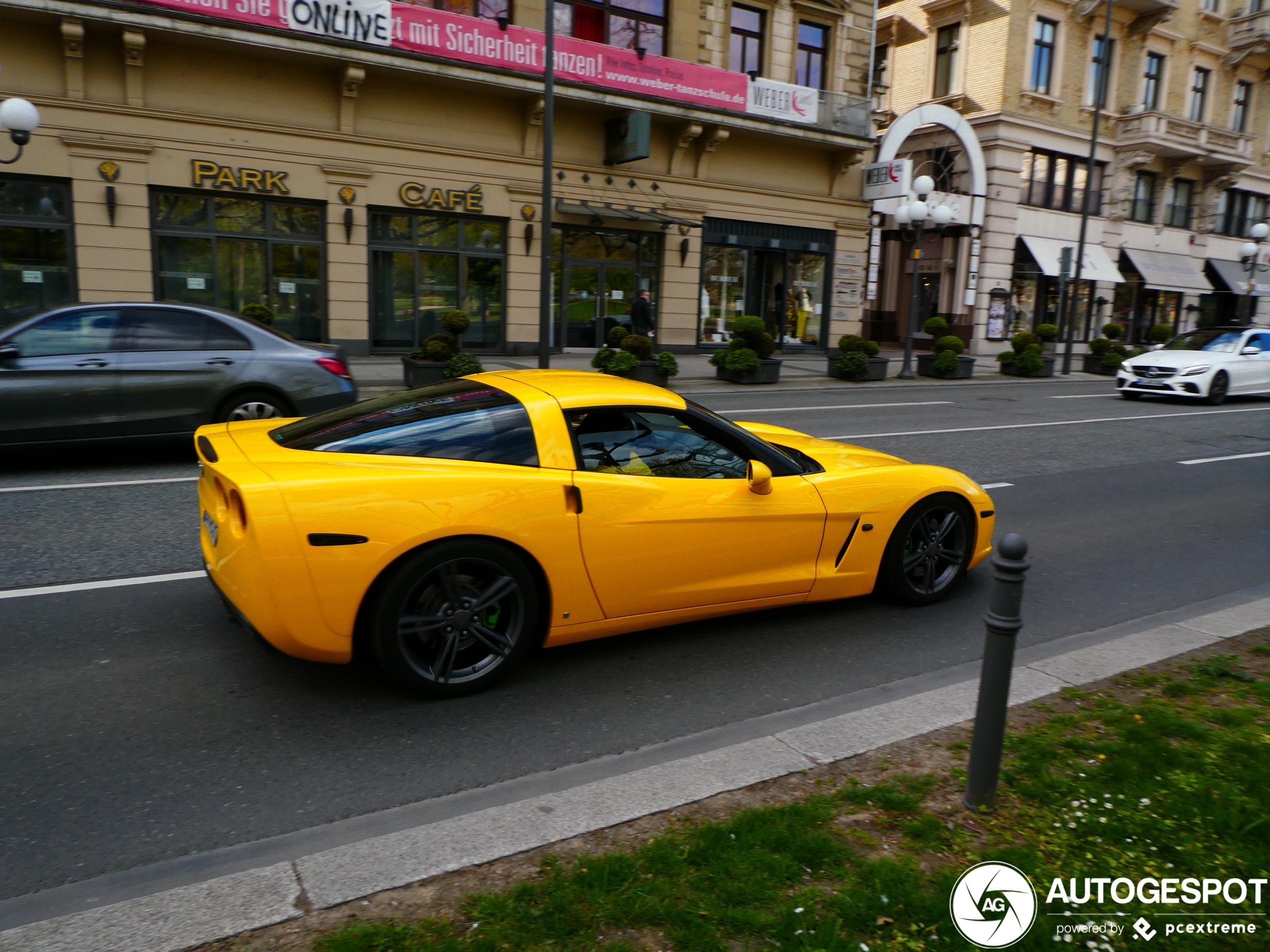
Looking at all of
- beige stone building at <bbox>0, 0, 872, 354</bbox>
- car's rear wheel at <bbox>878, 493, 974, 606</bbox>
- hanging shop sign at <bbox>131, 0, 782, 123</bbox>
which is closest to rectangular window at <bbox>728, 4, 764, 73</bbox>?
beige stone building at <bbox>0, 0, 872, 354</bbox>

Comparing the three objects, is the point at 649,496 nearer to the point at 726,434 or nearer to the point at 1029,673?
the point at 726,434

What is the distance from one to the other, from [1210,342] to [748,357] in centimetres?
956

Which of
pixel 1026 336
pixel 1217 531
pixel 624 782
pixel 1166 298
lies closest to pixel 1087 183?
pixel 1026 336

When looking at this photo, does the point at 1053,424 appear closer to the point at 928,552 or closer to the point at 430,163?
the point at 928,552

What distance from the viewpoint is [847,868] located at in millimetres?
2924

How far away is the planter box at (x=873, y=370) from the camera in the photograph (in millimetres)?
21547

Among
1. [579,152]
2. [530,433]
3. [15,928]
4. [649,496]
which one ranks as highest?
[579,152]

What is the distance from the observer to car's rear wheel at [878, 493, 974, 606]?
5.48 metres

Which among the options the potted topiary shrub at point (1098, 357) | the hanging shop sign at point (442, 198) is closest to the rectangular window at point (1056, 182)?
the potted topiary shrub at point (1098, 357)

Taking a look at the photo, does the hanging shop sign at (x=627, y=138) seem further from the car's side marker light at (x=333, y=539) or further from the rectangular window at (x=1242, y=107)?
the rectangular window at (x=1242, y=107)

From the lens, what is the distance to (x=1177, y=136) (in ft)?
120

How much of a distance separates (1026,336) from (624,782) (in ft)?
80.8

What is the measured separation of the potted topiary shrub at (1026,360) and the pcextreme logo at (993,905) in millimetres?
23914

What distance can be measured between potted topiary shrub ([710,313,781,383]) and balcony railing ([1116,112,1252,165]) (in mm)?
24483
